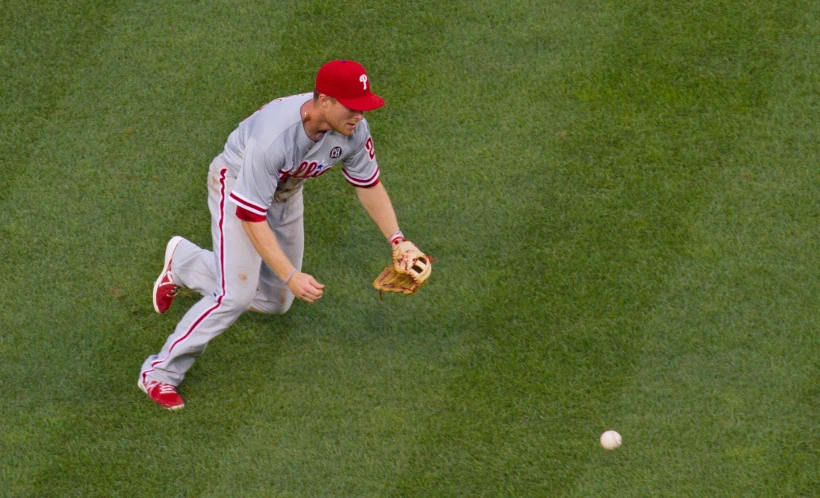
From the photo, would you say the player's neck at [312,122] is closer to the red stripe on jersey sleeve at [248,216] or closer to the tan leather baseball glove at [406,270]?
the red stripe on jersey sleeve at [248,216]

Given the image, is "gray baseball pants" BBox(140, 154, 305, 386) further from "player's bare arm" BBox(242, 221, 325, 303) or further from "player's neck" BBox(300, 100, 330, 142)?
"player's neck" BBox(300, 100, 330, 142)

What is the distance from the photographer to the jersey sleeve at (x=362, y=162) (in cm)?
543

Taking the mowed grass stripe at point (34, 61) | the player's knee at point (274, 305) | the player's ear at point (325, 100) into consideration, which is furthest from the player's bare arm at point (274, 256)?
the mowed grass stripe at point (34, 61)

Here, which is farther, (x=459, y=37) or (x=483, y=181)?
(x=459, y=37)

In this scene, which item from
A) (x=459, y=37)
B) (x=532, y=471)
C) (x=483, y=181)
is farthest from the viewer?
(x=459, y=37)

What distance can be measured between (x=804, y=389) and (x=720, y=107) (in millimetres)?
2310

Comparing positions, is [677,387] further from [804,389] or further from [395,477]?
[395,477]

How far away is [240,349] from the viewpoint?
6.16m

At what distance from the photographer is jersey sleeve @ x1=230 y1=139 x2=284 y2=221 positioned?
5.11 meters

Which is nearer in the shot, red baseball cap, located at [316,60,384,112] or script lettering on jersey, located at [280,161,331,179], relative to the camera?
red baseball cap, located at [316,60,384,112]

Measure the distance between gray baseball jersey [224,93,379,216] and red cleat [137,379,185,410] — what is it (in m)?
1.29

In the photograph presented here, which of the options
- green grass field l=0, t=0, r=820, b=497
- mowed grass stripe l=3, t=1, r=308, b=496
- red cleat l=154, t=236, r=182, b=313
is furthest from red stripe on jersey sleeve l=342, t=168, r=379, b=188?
mowed grass stripe l=3, t=1, r=308, b=496

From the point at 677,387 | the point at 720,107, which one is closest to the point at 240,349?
the point at 677,387

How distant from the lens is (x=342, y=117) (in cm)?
505
